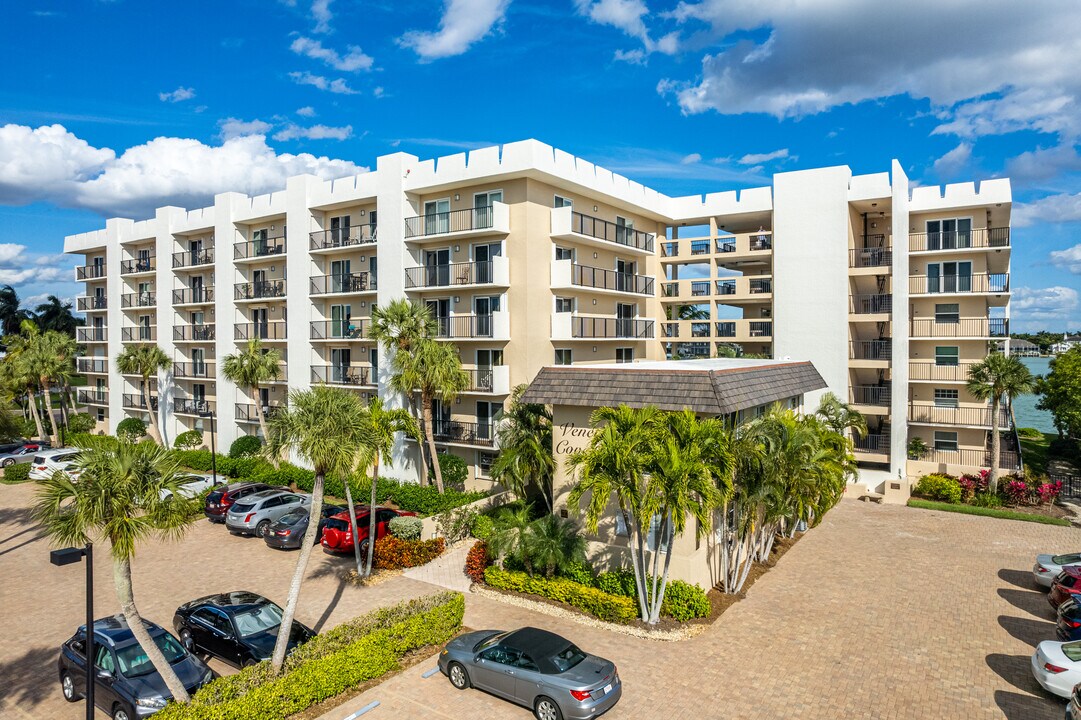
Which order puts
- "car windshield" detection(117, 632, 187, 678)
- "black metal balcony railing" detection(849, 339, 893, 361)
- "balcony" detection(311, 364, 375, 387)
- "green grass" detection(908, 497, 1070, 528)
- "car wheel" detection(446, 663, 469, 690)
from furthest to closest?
1. "balcony" detection(311, 364, 375, 387)
2. "black metal balcony railing" detection(849, 339, 893, 361)
3. "green grass" detection(908, 497, 1070, 528)
4. "car wheel" detection(446, 663, 469, 690)
5. "car windshield" detection(117, 632, 187, 678)

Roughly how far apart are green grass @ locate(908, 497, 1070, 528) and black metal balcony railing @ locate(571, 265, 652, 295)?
1771cm

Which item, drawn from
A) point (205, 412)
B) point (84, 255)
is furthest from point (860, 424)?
point (84, 255)

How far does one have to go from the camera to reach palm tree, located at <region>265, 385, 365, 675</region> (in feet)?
51.3

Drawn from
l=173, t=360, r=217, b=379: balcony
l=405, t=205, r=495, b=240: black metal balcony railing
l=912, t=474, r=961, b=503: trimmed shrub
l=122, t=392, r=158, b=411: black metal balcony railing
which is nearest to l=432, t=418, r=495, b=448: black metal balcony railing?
l=405, t=205, r=495, b=240: black metal balcony railing

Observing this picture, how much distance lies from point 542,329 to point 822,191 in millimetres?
17844

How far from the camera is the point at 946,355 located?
35.3 meters

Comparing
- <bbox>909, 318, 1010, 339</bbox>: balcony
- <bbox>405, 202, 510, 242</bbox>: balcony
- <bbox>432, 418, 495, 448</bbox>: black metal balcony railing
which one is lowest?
<bbox>432, 418, 495, 448</bbox>: black metal balcony railing

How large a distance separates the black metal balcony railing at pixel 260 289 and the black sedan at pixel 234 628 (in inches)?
979

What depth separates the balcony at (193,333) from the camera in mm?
43719

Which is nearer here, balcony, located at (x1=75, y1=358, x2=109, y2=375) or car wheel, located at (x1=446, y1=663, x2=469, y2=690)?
car wheel, located at (x1=446, y1=663, x2=469, y2=690)

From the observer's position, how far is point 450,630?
17750 mm

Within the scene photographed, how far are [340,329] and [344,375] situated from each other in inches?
101

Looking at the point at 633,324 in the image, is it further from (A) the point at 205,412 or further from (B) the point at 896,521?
(A) the point at 205,412

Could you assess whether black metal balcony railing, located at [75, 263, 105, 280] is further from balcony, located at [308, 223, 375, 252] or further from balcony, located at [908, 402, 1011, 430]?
balcony, located at [908, 402, 1011, 430]
